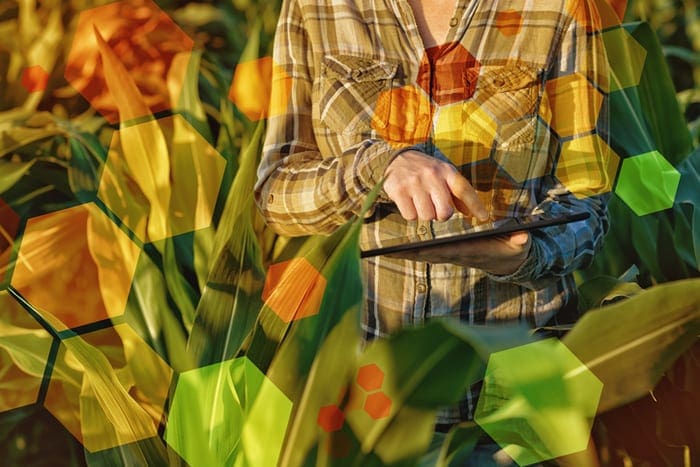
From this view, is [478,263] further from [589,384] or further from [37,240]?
[37,240]

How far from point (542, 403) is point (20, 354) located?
0.31 metres

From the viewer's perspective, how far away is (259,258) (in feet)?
2.14

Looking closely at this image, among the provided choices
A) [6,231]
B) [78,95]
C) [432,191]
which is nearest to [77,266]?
[6,231]

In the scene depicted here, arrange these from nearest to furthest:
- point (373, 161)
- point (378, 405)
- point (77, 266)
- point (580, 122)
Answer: point (378, 405)
point (373, 161)
point (580, 122)
point (77, 266)

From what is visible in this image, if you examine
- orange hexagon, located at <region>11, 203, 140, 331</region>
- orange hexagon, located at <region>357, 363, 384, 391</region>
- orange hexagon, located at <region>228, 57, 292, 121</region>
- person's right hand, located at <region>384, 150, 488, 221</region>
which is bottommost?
orange hexagon, located at <region>11, 203, 140, 331</region>

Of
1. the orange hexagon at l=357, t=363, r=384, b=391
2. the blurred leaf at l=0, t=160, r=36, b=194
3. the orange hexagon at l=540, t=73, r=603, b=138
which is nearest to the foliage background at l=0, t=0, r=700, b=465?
the blurred leaf at l=0, t=160, r=36, b=194

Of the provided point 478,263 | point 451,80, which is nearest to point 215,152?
point 451,80

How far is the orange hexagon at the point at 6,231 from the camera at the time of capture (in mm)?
704

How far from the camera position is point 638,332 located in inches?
16.8

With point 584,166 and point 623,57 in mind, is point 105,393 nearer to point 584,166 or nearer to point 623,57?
point 584,166

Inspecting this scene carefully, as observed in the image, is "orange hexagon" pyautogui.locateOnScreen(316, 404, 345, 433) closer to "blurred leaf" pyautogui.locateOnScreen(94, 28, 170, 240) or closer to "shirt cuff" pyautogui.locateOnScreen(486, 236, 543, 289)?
"shirt cuff" pyautogui.locateOnScreen(486, 236, 543, 289)

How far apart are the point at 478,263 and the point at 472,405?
4.6 inches

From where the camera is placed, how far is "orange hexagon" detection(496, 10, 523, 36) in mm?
613

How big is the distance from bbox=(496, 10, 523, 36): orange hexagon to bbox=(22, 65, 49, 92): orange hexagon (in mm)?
410
